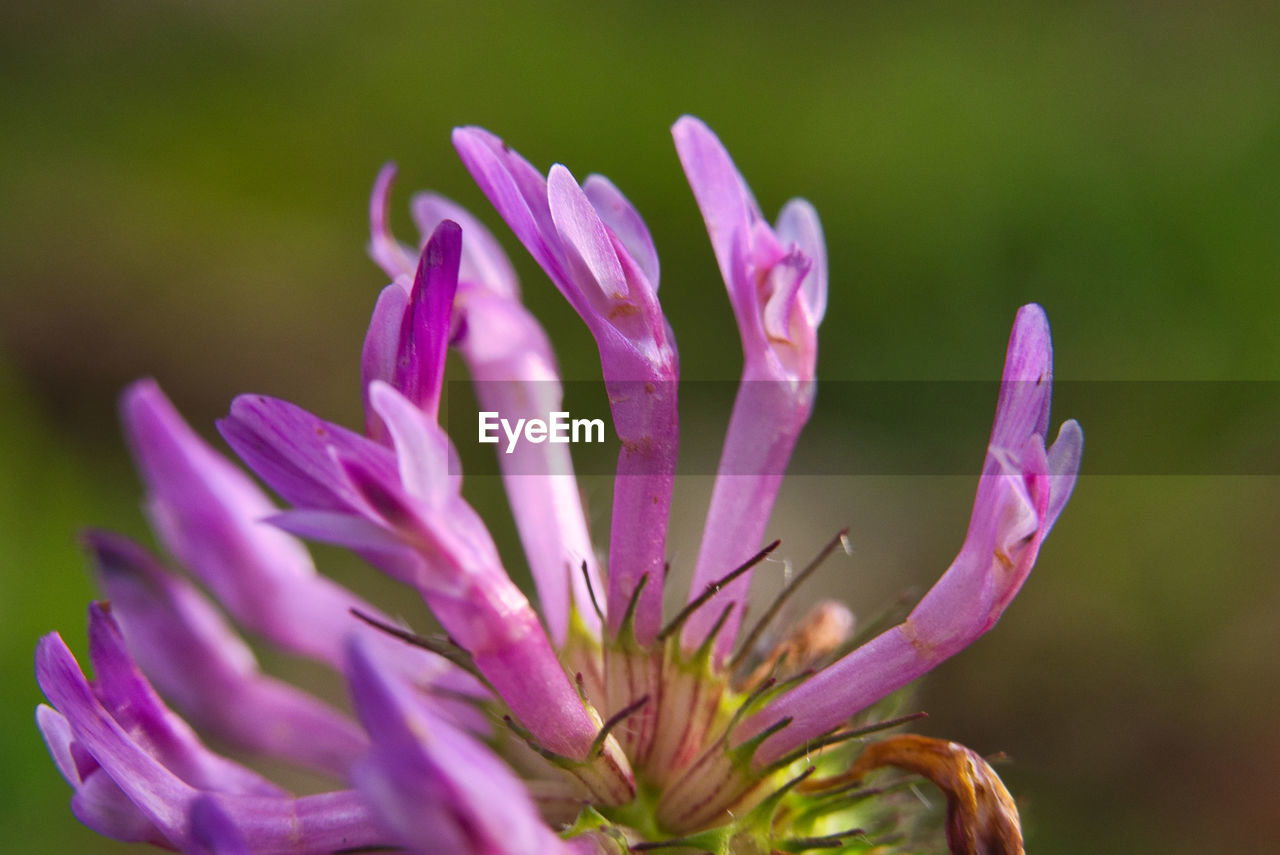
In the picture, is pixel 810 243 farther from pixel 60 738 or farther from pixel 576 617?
pixel 60 738

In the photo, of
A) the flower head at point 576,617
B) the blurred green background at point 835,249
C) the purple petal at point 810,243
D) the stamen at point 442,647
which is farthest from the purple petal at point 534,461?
the blurred green background at point 835,249

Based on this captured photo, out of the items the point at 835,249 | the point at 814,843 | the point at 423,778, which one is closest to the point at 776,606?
the point at 814,843

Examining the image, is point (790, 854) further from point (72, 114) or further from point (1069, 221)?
point (72, 114)

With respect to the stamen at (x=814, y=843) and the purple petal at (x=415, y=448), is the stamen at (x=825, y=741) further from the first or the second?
the purple petal at (x=415, y=448)

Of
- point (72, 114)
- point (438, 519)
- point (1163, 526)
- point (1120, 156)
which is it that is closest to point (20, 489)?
point (72, 114)

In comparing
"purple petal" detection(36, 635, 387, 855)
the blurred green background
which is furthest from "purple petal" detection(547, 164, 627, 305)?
the blurred green background
